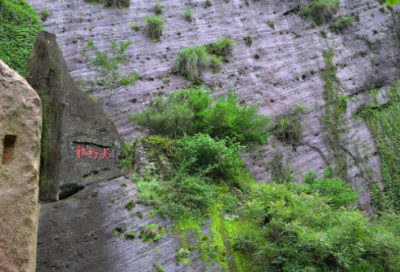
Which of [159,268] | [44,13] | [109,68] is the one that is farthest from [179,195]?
[44,13]

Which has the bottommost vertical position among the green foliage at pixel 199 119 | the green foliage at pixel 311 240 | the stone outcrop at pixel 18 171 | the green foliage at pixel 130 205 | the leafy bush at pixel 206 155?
the green foliage at pixel 311 240

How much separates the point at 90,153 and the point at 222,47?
6.40 metres

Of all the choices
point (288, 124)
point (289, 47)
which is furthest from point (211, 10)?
point (288, 124)

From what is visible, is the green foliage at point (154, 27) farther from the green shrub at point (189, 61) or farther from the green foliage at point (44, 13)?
the green foliage at point (44, 13)

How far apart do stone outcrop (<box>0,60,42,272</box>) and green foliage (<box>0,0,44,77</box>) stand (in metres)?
5.38

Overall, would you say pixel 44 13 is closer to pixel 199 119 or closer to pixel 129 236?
pixel 199 119

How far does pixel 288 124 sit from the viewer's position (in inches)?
398

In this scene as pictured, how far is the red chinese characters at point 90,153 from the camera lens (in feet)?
18.4

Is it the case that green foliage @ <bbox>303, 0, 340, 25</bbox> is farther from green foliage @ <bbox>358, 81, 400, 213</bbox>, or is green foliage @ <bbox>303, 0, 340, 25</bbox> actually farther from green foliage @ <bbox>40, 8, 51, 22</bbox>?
green foliage @ <bbox>40, 8, 51, 22</bbox>

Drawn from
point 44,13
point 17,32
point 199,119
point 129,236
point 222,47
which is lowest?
point 129,236

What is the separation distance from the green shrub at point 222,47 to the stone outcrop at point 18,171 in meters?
8.96

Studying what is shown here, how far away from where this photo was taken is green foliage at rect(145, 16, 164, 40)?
994 cm

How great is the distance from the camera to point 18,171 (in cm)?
200

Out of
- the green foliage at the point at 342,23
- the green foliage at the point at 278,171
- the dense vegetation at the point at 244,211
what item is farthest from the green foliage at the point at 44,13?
the green foliage at the point at 342,23
